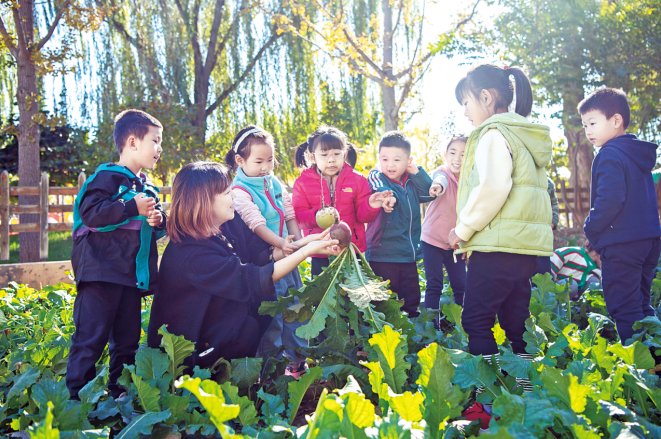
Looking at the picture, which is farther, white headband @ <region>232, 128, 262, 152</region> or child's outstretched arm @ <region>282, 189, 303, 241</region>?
child's outstretched arm @ <region>282, 189, 303, 241</region>

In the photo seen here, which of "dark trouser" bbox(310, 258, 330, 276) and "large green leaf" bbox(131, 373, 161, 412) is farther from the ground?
"dark trouser" bbox(310, 258, 330, 276)

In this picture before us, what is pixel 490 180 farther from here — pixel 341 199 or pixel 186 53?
pixel 186 53

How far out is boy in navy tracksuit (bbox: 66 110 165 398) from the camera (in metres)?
2.85

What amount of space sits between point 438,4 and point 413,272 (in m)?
6.57

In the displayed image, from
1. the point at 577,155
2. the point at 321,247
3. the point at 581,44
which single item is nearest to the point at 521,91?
the point at 321,247

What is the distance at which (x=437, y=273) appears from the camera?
469 cm

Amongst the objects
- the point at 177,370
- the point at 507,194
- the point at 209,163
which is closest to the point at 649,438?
the point at 507,194

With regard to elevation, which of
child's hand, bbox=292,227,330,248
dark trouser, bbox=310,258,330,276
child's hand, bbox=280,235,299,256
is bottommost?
dark trouser, bbox=310,258,330,276

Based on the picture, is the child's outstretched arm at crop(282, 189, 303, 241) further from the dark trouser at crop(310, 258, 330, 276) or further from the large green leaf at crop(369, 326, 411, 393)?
the large green leaf at crop(369, 326, 411, 393)

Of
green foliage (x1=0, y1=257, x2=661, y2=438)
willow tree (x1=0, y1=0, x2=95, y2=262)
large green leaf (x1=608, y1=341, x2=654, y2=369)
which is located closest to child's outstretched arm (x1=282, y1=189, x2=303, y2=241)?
green foliage (x1=0, y1=257, x2=661, y2=438)

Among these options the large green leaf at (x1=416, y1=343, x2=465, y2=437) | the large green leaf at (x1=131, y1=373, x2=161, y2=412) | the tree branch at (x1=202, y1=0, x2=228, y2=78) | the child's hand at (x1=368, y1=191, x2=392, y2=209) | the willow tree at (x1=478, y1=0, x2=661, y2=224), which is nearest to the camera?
the large green leaf at (x1=416, y1=343, x2=465, y2=437)

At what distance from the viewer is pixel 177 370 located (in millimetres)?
2604

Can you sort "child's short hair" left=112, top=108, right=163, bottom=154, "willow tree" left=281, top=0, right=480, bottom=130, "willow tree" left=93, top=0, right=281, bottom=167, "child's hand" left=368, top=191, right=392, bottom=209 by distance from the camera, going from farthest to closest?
"willow tree" left=93, top=0, right=281, bottom=167 → "willow tree" left=281, top=0, right=480, bottom=130 → "child's hand" left=368, top=191, right=392, bottom=209 → "child's short hair" left=112, top=108, right=163, bottom=154

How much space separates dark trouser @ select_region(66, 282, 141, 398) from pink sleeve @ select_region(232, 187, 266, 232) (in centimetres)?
81
